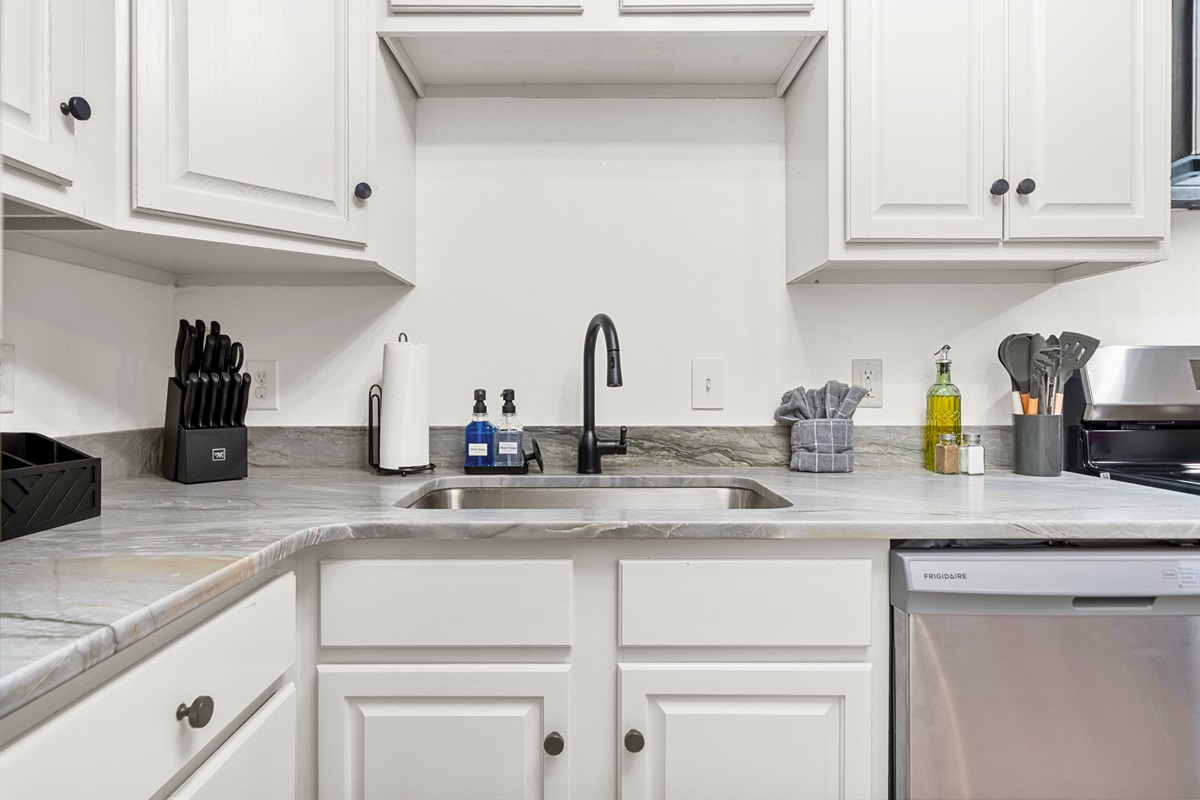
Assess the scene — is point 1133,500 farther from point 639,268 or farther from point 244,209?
point 244,209

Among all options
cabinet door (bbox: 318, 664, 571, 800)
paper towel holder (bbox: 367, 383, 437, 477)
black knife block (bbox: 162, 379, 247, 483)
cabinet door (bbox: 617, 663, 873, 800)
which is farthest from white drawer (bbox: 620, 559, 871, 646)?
black knife block (bbox: 162, 379, 247, 483)

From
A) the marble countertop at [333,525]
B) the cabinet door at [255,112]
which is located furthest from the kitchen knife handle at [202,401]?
the cabinet door at [255,112]

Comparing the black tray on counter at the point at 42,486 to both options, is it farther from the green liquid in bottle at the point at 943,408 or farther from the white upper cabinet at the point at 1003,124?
the green liquid in bottle at the point at 943,408

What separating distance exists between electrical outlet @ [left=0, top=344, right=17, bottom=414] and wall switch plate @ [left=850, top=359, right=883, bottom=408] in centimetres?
178

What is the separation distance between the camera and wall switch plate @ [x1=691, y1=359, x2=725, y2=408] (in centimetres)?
178

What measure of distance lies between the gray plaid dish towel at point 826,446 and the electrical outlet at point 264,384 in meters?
1.30

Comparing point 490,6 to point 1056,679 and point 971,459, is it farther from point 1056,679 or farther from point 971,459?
point 1056,679

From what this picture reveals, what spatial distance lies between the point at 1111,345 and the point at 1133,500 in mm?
678

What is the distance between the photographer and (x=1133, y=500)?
1240 mm

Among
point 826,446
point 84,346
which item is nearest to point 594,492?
point 826,446

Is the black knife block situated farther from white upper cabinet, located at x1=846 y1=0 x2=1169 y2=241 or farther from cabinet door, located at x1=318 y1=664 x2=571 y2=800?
white upper cabinet, located at x1=846 y1=0 x2=1169 y2=241

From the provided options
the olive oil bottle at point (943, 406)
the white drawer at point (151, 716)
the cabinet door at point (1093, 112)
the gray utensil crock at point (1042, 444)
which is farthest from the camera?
the olive oil bottle at point (943, 406)

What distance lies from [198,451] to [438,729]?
812mm

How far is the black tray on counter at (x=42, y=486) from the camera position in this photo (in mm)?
957
